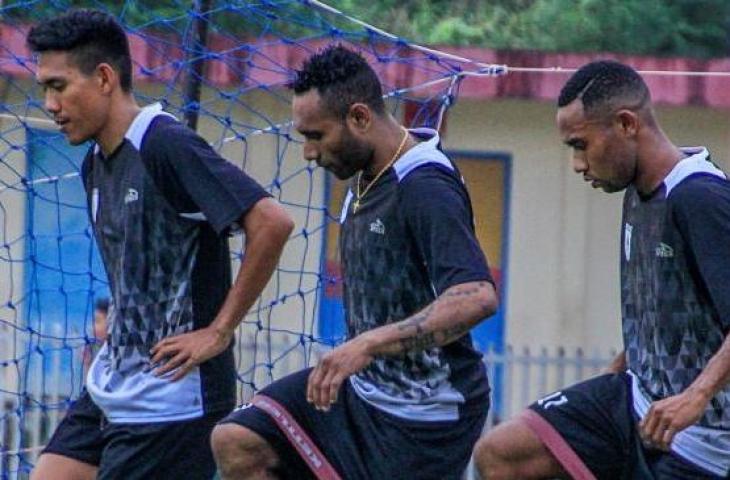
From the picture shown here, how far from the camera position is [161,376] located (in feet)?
19.7

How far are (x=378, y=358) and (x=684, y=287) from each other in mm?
891

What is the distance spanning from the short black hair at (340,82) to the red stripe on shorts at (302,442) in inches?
35.4

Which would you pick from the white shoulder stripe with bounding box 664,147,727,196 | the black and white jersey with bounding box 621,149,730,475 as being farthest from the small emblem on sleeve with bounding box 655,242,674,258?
the white shoulder stripe with bounding box 664,147,727,196

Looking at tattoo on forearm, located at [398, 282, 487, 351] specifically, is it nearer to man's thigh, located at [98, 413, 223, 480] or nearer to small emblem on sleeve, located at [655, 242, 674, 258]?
small emblem on sleeve, located at [655, 242, 674, 258]

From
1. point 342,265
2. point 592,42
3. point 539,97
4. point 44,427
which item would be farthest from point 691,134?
point 342,265

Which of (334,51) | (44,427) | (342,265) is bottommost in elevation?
(44,427)

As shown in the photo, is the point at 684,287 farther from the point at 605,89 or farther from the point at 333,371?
the point at 333,371

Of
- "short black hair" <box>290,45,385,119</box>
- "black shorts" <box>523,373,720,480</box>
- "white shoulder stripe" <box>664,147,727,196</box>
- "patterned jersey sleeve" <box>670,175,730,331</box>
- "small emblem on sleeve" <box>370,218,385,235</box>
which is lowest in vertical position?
"black shorts" <box>523,373,720,480</box>

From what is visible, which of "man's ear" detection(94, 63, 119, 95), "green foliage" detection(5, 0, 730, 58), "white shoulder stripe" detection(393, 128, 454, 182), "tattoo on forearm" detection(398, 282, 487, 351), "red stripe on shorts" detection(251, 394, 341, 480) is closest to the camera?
"tattoo on forearm" detection(398, 282, 487, 351)

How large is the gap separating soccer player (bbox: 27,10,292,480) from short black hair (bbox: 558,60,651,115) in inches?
36.9

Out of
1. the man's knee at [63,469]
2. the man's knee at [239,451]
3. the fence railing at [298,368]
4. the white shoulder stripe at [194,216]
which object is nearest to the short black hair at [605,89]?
the white shoulder stripe at [194,216]

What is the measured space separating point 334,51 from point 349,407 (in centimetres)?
107

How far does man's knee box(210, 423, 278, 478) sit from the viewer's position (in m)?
5.93

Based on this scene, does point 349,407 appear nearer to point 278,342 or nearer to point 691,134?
point 278,342
